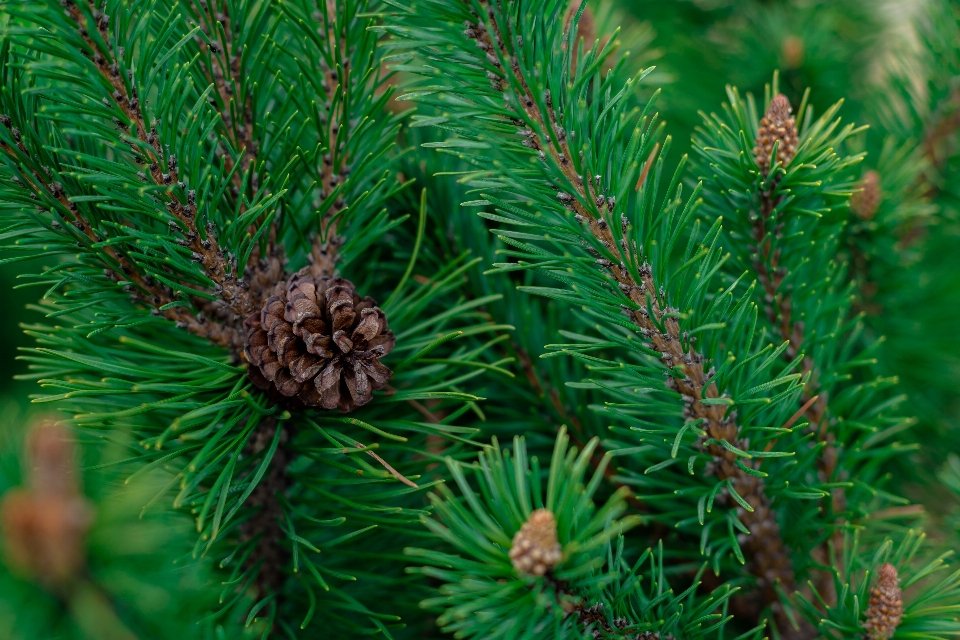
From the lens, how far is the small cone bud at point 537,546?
0.96 feet

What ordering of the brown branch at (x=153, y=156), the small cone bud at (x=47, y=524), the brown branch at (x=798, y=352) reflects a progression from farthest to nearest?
1. the brown branch at (x=798, y=352)
2. the brown branch at (x=153, y=156)
3. the small cone bud at (x=47, y=524)

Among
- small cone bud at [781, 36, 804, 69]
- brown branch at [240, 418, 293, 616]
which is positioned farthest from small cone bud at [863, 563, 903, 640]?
small cone bud at [781, 36, 804, 69]

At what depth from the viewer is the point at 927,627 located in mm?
384

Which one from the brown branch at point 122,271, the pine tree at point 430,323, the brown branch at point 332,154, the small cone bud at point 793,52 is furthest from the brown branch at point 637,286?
the small cone bud at point 793,52

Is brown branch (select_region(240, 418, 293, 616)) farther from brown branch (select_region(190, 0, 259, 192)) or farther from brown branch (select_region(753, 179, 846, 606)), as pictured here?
brown branch (select_region(753, 179, 846, 606))

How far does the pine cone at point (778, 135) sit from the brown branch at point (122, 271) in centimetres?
33

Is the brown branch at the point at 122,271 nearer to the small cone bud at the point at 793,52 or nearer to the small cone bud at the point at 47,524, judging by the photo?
the small cone bud at the point at 47,524

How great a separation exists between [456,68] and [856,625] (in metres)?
0.37

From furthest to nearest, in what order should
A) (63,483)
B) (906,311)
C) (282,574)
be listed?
(906,311) → (282,574) → (63,483)

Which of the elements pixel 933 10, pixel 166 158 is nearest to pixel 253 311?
pixel 166 158

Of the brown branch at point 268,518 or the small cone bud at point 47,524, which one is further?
the brown branch at point 268,518

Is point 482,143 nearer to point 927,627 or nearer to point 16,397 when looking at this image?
point 927,627

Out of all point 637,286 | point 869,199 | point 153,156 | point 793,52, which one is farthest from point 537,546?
point 793,52

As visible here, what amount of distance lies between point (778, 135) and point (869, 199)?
7.1 inches
